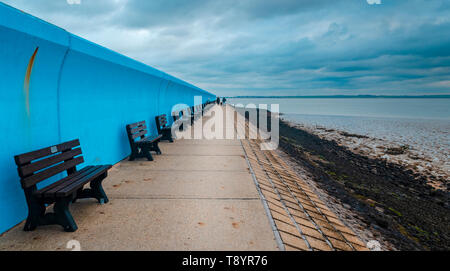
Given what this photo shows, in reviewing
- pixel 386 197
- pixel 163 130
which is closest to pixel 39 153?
pixel 163 130

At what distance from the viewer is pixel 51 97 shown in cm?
347

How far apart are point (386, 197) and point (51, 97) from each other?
7353 millimetres

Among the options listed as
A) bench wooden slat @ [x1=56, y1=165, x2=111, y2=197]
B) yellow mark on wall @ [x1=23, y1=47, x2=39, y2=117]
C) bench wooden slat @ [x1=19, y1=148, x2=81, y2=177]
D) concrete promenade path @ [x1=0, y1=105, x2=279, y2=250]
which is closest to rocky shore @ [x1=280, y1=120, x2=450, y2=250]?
concrete promenade path @ [x1=0, y1=105, x2=279, y2=250]

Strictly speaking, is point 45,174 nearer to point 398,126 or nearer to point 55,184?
point 55,184

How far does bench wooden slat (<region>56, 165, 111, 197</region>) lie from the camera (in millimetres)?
2564

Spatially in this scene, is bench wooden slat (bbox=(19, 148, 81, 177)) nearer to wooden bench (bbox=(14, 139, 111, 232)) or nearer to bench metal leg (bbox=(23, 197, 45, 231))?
wooden bench (bbox=(14, 139, 111, 232))

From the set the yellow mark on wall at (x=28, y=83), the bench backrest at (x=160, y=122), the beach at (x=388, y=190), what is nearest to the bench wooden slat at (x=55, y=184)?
the yellow mark on wall at (x=28, y=83)

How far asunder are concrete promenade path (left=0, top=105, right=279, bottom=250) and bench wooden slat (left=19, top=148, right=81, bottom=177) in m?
0.67

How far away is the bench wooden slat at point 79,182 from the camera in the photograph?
2.56 meters

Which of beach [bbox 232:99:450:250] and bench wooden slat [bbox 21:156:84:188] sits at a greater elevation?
bench wooden slat [bbox 21:156:84:188]

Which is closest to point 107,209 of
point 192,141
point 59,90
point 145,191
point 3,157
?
point 145,191

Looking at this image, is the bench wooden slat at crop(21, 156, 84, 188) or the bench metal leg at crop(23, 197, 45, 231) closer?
the bench wooden slat at crop(21, 156, 84, 188)
